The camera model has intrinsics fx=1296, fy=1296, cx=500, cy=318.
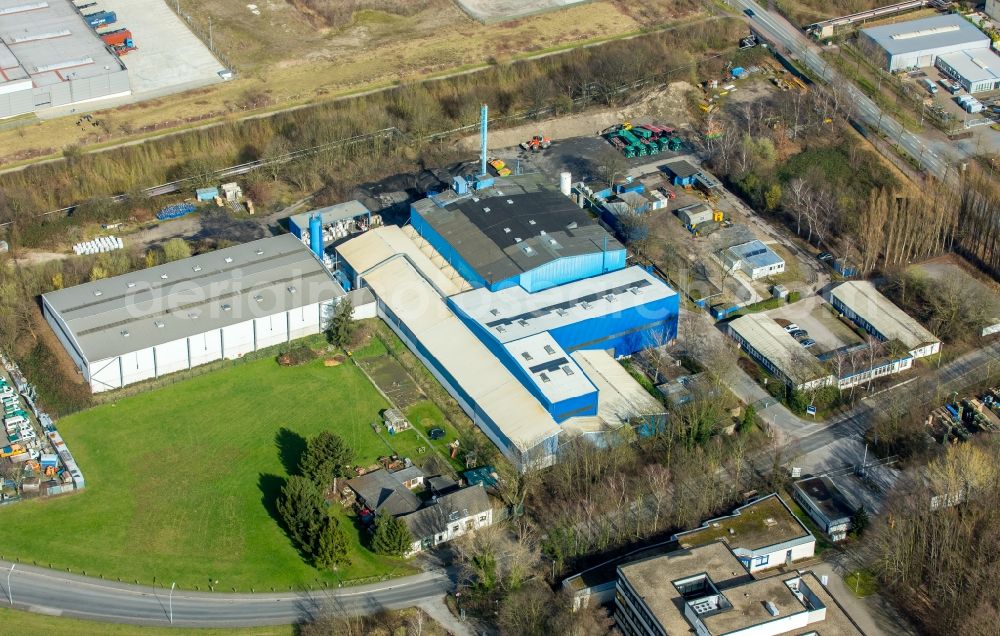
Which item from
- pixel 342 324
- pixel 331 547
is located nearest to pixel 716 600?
pixel 331 547

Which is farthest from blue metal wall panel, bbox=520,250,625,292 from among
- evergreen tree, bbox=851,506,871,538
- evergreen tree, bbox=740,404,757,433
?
evergreen tree, bbox=851,506,871,538

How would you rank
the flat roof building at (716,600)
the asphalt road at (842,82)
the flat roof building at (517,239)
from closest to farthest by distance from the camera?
the flat roof building at (716,600) → the flat roof building at (517,239) → the asphalt road at (842,82)

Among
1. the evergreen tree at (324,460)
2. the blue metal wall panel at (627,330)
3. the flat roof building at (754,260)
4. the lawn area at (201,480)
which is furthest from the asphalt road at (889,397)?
the lawn area at (201,480)

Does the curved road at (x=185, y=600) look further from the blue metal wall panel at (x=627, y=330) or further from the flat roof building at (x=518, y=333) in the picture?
the blue metal wall panel at (x=627, y=330)

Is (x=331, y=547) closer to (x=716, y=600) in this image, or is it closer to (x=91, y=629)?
(x=91, y=629)

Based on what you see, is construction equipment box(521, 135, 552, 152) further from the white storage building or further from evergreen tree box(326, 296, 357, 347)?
evergreen tree box(326, 296, 357, 347)

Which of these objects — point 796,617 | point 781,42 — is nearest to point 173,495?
point 796,617
